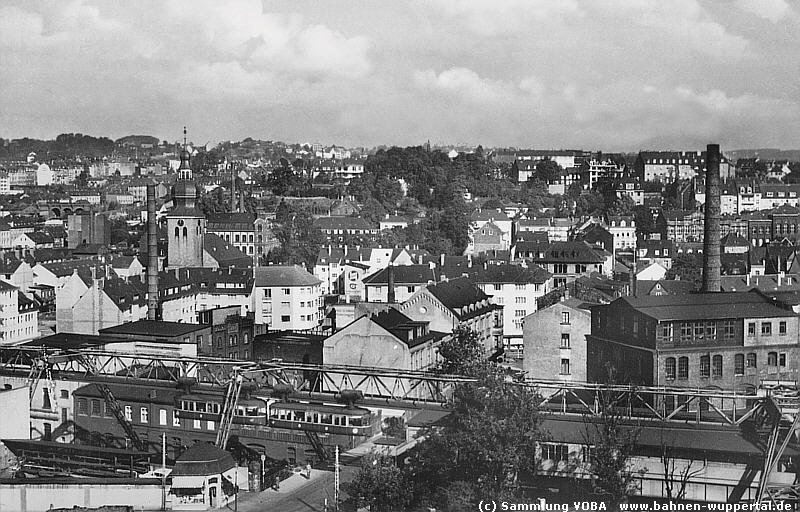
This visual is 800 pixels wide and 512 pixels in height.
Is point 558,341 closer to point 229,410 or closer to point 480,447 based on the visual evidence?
point 229,410

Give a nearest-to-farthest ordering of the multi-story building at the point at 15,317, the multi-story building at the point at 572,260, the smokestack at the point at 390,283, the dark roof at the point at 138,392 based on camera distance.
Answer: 1. the dark roof at the point at 138,392
2. the smokestack at the point at 390,283
3. the multi-story building at the point at 15,317
4. the multi-story building at the point at 572,260

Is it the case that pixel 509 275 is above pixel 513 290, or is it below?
above

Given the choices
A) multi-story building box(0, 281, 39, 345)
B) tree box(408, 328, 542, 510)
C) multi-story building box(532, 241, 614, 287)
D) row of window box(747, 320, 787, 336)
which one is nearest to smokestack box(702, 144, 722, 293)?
row of window box(747, 320, 787, 336)

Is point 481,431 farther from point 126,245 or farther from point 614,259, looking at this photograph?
point 126,245

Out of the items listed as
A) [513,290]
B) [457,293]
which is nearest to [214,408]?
[457,293]

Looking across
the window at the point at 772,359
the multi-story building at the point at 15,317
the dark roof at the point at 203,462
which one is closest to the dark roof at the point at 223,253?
the multi-story building at the point at 15,317

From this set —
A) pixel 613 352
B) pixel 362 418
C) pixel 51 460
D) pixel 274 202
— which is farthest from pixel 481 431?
pixel 274 202

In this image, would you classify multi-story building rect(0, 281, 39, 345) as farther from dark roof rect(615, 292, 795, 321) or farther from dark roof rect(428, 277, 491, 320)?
dark roof rect(615, 292, 795, 321)

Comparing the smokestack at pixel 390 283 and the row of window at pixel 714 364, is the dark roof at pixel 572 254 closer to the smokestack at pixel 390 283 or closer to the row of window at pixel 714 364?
the smokestack at pixel 390 283

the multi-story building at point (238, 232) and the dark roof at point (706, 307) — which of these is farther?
the multi-story building at point (238, 232)
